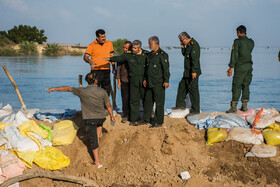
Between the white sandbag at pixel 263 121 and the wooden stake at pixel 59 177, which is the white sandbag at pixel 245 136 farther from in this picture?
the wooden stake at pixel 59 177

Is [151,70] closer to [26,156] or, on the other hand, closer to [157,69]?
[157,69]

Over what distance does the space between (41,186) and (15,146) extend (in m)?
0.98

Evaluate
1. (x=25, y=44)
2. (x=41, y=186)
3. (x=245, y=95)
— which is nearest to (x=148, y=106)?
(x=245, y=95)

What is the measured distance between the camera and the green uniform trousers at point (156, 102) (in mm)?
5520

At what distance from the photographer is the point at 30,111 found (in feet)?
20.7

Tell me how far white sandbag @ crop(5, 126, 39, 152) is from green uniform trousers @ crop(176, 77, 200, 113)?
3.21 m

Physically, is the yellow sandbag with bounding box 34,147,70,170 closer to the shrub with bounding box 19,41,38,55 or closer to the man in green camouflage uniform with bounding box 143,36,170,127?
the man in green camouflage uniform with bounding box 143,36,170,127

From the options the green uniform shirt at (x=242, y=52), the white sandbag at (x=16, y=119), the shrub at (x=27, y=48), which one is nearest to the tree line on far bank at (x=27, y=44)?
the shrub at (x=27, y=48)

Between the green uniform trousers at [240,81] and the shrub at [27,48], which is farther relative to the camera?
the shrub at [27,48]

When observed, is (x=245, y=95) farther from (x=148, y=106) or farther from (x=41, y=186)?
(x=41, y=186)

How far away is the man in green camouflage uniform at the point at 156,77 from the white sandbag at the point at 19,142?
93.1 inches

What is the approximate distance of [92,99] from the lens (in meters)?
4.42

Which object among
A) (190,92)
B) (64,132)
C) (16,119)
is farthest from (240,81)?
(16,119)

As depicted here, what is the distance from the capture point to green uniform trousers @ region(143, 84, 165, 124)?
18.1ft
